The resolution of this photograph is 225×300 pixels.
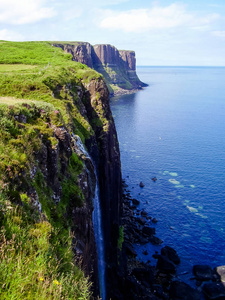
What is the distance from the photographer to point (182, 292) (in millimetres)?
44781

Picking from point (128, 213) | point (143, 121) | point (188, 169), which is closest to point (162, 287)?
point (128, 213)

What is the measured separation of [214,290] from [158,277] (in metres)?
9.82

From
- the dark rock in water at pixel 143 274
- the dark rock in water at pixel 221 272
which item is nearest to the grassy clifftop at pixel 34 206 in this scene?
the dark rock in water at pixel 143 274

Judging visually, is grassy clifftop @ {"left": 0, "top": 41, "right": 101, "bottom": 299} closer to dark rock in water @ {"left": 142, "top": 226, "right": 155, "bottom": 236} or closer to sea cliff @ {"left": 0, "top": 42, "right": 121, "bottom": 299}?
sea cliff @ {"left": 0, "top": 42, "right": 121, "bottom": 299}

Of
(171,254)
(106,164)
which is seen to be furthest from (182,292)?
(106,164)

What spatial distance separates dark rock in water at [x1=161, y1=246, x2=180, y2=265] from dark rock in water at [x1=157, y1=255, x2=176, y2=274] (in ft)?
5.83

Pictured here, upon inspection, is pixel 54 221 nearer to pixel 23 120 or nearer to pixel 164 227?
pixel 23 120

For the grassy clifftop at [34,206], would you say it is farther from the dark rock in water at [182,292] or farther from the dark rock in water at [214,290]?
the dark rock in water at [214,290]

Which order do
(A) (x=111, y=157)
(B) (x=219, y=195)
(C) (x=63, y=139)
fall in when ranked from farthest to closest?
1. (B) (x=219, y=195)
2. (A) (x=111, y=157)
3. (C) (x=63, y=139)

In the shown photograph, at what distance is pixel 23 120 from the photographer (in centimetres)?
2038

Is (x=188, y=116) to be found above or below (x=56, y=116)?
below

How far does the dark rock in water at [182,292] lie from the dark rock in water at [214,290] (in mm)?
2027

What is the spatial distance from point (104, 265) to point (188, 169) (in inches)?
2487

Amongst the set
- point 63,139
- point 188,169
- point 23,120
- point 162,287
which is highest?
point 23,120
